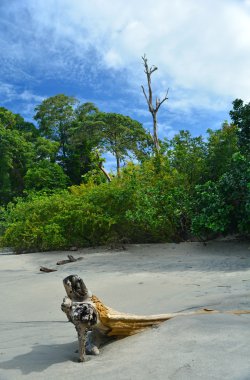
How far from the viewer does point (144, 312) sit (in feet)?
15.4

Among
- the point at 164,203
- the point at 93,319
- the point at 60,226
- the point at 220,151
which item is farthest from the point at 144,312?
the point at 220,151

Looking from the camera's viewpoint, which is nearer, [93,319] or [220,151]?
[93,319]

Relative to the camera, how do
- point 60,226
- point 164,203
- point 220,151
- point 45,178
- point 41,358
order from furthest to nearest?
point 45,178, point 220,151, point 60,226, point 164,203, point 41,358

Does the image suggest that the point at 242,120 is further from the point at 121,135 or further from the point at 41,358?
the point at 121,135

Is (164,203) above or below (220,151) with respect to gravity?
below

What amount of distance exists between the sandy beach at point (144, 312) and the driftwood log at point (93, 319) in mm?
93

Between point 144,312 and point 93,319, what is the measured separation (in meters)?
Answer: 1.77

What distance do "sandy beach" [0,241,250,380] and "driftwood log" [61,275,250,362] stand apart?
9 cm

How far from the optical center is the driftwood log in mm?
2992

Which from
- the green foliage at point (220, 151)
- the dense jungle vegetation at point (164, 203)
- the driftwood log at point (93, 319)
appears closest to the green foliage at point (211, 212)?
the dense jungle vegetation at point (164, 203)

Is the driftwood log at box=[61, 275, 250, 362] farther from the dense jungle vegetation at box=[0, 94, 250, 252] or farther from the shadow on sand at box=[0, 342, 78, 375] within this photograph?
the dense jungle vegetation at box=[0, 94, 250, 252]

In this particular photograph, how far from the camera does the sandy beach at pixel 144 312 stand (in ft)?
8.63

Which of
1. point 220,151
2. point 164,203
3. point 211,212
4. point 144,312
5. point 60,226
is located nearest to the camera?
point 144,312

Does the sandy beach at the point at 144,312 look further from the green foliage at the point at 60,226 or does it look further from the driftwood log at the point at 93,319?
the green foliage at the point at 60,226
